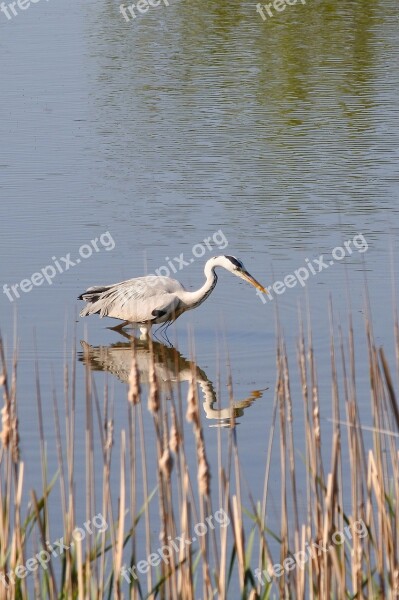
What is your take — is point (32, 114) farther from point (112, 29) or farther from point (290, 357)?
point (290, 357)

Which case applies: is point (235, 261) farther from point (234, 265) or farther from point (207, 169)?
point (207, 169)

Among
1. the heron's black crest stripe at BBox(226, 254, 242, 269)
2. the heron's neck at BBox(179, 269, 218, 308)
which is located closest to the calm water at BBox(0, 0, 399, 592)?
the heron's neck at BBox(179, 269, 218, 308)

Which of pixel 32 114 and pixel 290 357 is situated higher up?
pixel 32 114

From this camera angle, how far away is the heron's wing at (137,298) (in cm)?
1045

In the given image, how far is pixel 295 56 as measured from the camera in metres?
22.7

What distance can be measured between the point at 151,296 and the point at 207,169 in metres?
5.30

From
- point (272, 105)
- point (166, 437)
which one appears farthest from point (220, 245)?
point (166, 437)

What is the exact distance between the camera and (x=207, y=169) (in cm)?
1559

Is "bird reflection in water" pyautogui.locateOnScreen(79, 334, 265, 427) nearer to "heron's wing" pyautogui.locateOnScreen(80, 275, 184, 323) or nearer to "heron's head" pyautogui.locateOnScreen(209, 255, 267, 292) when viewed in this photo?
"heron's wing" pyautogui.locateOnScreen(80, 275, 184, 323)

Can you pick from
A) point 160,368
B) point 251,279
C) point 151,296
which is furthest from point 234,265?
point 160,368

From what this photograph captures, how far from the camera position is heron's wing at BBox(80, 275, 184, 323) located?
412 inches

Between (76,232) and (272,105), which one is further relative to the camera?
(272,105)

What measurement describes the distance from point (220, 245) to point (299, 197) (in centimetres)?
212

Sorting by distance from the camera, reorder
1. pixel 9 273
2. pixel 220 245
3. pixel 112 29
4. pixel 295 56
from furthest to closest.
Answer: pixel 112 29
pixel 295 56
pixel 220 245
pixel 9 273
